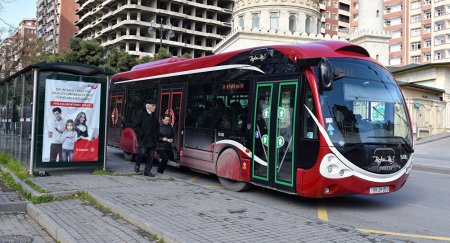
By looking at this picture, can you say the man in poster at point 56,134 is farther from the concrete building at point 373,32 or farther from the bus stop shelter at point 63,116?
the concrete building at point 373,32

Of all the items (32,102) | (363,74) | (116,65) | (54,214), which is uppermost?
(116,65)

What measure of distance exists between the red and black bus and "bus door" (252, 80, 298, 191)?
0.02 m

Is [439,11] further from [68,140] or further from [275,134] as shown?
[68,140]

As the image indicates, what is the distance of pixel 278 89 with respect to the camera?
8352 mm

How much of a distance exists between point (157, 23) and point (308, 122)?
283 feet

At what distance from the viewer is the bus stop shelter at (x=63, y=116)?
10070mm

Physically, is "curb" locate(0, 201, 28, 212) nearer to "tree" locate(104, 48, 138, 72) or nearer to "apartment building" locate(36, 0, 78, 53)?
"tree" locate(104, 48, 138, 72)

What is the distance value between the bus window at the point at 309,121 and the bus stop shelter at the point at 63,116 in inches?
213

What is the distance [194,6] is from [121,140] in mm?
83613

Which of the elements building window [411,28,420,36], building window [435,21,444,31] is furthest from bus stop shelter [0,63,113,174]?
building window [411,28,420,36]

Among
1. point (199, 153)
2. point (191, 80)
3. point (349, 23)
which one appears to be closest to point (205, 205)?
point (199, 153)

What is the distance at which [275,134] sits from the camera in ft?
27.2

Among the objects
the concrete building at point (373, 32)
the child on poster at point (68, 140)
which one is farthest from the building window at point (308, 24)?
the child on poster at point (68, 140)

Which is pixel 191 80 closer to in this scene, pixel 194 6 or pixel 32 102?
pixel 32 102
